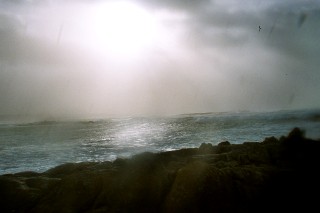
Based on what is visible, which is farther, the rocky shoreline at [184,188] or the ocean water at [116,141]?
the ocean water at [116,141]

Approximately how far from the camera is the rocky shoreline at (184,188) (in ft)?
23.8

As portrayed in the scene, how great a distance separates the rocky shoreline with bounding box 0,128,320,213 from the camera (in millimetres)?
7246

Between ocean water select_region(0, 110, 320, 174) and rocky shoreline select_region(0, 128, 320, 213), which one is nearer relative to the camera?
rocky shoreline select_region(0, 128, 320, 213)

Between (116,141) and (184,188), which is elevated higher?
(184,188)

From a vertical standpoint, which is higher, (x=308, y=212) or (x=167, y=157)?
(x=167, y=157)

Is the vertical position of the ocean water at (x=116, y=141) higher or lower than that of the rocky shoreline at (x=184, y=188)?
lower

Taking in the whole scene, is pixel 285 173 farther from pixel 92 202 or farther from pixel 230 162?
pixel 92 202

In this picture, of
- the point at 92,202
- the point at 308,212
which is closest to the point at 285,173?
the point at 308,212

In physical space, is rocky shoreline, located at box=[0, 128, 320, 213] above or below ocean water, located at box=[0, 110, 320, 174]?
above

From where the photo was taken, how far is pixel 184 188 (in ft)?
24.7

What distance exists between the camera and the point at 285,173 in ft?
25.1

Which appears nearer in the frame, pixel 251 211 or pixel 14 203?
pixel 251 211

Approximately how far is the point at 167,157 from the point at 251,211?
13.6 feet

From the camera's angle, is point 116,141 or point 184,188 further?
point 116,141
